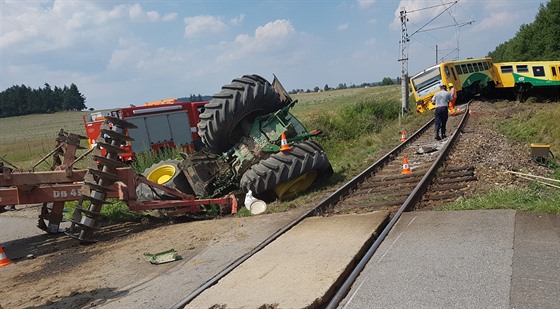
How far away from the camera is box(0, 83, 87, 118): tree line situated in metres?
98.0

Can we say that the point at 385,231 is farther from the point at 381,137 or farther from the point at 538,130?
the point at 381,137

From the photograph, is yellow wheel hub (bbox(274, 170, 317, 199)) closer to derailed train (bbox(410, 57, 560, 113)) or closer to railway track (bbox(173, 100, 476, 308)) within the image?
railway track (bbox(173, 100, 476, 308))

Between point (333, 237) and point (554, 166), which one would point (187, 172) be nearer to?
point (333, 237)

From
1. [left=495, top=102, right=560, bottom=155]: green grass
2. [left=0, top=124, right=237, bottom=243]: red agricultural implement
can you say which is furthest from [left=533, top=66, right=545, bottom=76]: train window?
[left=0, top=124, right=237, bottom=243]: red agricultural implement

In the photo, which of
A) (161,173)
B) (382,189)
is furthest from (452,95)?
(161,173)

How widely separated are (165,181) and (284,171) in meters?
2.87

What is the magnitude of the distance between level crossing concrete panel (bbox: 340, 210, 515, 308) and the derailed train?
19.8 meters

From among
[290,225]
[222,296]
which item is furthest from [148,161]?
[222,296]

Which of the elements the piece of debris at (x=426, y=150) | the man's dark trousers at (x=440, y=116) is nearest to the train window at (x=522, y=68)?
the man's dark trousers at (x=440, y=116)

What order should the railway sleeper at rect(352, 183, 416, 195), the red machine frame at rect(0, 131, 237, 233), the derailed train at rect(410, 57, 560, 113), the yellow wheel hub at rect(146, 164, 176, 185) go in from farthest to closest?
1. the derailed train at rect(410, 57, 560, 113)
2. the yellow wheel hub at rect(146, 164, 176, 185)
3. the railway sleeper at rect(352, 183, 416, 195)
4. the red machine frame at rect(0, 131, 237, 233)

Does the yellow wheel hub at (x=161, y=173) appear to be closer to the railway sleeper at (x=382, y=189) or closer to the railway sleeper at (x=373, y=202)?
the railway sleeper at (x=382, y=189)

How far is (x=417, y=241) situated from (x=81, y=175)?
18.5ft

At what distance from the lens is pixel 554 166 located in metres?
9.44

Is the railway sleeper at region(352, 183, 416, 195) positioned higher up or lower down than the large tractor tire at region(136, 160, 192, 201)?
lower down
